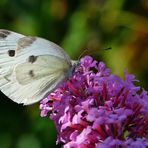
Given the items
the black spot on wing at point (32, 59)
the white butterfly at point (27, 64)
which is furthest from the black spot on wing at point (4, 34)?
the black spot on wing at point (32, 59)

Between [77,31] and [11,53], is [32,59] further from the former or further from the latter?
[77,31]

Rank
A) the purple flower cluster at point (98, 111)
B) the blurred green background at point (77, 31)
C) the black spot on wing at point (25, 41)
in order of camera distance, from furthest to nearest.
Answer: the blurred green background at point (77, 31)
the black spot on wing at point (25, 41)
the purple flower cluster at point (98, 111)

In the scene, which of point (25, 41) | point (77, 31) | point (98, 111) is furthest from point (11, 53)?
point (77, 31)

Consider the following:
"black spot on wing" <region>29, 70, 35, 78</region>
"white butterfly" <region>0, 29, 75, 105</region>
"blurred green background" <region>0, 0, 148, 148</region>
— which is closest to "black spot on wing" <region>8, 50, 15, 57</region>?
"white butterfly" <region>0, 29, 75, 105</region>

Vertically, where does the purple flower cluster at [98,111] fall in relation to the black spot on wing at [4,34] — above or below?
below

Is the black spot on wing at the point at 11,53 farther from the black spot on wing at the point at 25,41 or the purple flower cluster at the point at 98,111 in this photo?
the purple flower cluster at the point at 98,111

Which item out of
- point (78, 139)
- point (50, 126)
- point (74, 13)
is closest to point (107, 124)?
point (78, 139)

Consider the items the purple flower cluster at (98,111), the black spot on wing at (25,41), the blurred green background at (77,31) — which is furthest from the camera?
the blurred green background at (77,31)
